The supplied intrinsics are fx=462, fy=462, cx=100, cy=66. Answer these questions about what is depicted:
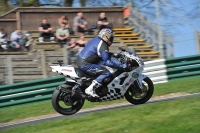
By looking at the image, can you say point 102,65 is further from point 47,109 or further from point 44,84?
point 44,84

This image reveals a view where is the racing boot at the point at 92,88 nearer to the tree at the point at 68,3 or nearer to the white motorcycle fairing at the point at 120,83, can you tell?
the white motorcycle fairing at the point at 120,83

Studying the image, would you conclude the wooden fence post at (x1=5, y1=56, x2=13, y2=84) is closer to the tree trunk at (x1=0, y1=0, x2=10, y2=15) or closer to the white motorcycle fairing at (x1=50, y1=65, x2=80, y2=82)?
the white motorcycle fairing at (x1=50, y1=65, x2=80, y2=82)

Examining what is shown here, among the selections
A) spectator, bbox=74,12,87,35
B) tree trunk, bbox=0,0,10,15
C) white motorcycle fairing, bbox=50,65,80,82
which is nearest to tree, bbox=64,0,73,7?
tree trunk, bbox=0,0,10,15

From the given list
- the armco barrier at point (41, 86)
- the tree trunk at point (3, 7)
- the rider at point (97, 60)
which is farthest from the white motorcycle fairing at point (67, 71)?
the tree trunk at point (3, 7)

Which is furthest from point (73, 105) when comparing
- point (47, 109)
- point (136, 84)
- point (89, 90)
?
point (47, 109)

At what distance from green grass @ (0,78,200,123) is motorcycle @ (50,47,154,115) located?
1.73 m

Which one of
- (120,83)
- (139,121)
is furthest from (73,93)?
(139,121)

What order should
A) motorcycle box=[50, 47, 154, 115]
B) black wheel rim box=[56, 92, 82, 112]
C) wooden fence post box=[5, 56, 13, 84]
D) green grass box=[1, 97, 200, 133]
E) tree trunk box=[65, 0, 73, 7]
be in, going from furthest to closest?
tree trunk box=[65, 0, 73, 7] < wooden fence post box=[5, 56, 13, 84] < motorcycle box=[50, 47, 154, 115] < black wheel rim box=[56, 92, 82, 112] < green grass box=[1, 97, 200, 133]

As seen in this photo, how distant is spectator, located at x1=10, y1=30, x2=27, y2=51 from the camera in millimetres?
16781

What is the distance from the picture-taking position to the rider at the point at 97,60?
31.9 ft

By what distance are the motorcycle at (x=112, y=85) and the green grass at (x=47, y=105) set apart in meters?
1.73

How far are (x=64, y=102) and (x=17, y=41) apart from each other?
793 cm

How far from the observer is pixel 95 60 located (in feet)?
32.5

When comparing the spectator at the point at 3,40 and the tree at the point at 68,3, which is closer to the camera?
the spectator at the point at 3,40
